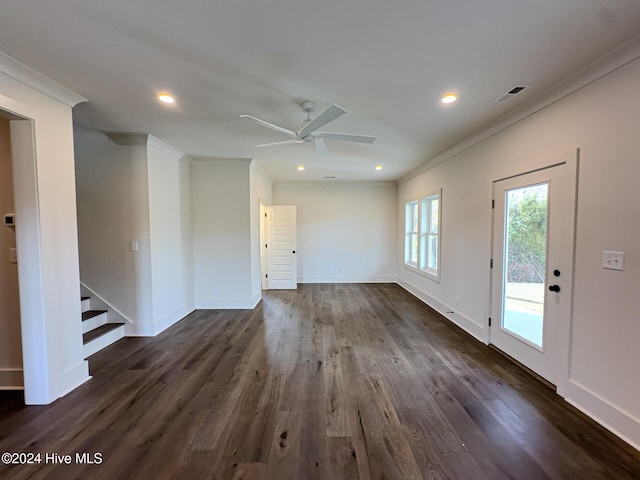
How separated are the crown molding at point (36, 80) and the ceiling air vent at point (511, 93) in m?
3.71

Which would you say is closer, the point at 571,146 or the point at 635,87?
the point at 635,87

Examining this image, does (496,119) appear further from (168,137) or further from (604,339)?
(168,137)

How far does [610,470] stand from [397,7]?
284 centimetres

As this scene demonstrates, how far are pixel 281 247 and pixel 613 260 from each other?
5.38 meters

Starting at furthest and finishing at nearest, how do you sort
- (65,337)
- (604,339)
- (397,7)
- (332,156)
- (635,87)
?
1. (332,156)
2. (65,337)
3. (604,339)
4. (635,87)
5. (397,7)

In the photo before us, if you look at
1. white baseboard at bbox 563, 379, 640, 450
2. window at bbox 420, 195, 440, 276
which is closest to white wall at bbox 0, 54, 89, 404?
white baseboard at bbox 563, 379, 640, 450

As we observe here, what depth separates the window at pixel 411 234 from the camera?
622cm

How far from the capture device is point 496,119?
9.93 ft

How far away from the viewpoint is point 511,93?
243 centimetres

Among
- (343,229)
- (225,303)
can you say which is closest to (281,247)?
(343,229)

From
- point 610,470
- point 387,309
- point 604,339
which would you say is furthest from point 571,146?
point 387,309

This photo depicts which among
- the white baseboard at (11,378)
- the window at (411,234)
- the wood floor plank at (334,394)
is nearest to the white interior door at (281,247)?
the window at (411,234)

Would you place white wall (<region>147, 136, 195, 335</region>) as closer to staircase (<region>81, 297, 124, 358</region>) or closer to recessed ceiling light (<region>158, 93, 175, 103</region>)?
staircase (<region>81, 297, 124, 358</region>)

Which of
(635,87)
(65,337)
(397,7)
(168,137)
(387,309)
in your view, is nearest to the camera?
(397,7)
